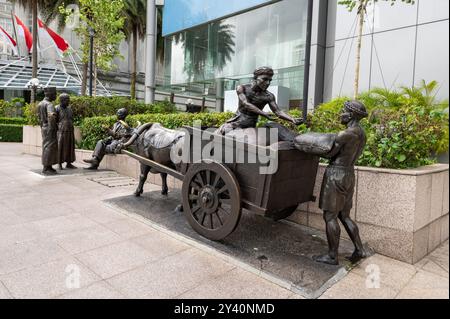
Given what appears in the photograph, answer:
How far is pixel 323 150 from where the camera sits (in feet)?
10.7

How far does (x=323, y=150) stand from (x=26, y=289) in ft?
10.0

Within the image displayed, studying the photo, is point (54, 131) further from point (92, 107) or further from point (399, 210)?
point (399, 210)

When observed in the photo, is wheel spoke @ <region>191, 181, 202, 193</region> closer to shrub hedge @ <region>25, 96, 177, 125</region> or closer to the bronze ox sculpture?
the bronze ox sculpture

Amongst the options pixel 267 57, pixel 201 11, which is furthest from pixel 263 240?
pixel 201 11

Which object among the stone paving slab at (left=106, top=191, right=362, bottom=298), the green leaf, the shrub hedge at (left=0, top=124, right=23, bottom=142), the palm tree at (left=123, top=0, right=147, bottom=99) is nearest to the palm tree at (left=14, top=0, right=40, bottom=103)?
the shrub hedge at (left=0, top=124, right=23, bottom=142)

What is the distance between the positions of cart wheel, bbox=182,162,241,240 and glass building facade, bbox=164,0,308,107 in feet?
36.7

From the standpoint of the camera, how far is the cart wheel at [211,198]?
355 centimetres

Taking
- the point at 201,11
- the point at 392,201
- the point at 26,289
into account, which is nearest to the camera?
the point at 26,289

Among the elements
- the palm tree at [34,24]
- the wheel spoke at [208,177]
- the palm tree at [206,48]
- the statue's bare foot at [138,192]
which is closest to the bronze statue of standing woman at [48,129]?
the statue's bare foot at [138,192]

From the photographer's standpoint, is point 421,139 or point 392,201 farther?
point 421,139

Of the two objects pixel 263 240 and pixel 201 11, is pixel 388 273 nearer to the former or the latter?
pixel 263 240

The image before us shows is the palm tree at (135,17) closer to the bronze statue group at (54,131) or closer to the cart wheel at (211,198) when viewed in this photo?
the bronze statue group at (54,131)

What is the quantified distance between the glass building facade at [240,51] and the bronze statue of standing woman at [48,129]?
978cm
